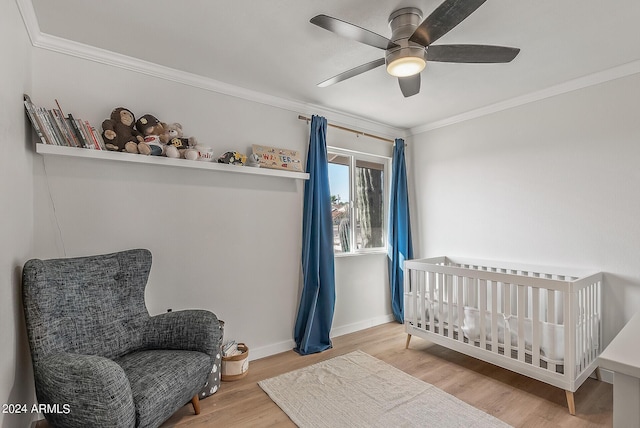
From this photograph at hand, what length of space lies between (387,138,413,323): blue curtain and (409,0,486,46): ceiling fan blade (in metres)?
2.25

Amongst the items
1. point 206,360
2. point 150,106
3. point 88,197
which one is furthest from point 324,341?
point 150,106

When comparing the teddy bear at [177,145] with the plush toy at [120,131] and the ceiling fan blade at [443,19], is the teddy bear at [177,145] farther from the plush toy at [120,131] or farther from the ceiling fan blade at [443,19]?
the ceiling fan blade at [443,19]

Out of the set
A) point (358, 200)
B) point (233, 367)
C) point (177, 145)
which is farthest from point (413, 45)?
point (233, 367)

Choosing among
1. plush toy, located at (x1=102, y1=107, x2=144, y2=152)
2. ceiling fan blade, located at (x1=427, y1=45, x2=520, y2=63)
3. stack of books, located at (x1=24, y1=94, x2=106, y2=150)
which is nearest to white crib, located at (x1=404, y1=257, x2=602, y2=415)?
ceiling fan blade, located at (x1=427, y1=45, x2=520, y2=63)

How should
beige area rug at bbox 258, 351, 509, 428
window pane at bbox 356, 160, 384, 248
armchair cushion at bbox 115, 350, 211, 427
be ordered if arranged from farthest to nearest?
window pane at bbox 356, 160, 384, 248
beige area rug at bbox 258, 351, 509, 428
armchair cushion at bbox 115, 350, 211, 427

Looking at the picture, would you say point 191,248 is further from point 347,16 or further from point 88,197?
point 347,16

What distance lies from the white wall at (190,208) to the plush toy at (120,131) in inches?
5.0

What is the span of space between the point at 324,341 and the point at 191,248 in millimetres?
1557

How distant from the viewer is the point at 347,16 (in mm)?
1829

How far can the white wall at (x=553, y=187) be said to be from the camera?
2.43m

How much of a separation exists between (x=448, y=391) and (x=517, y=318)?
746 millimetres

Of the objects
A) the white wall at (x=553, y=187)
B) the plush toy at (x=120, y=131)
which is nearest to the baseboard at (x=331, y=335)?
the white wall at (x=553, y=187)

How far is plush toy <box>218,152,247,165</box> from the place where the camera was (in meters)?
2.57

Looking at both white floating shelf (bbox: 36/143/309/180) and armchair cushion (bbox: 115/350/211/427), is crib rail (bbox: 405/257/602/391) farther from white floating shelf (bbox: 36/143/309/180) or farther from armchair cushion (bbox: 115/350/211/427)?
armchair cushion (bbox: 115/350/211/427)
